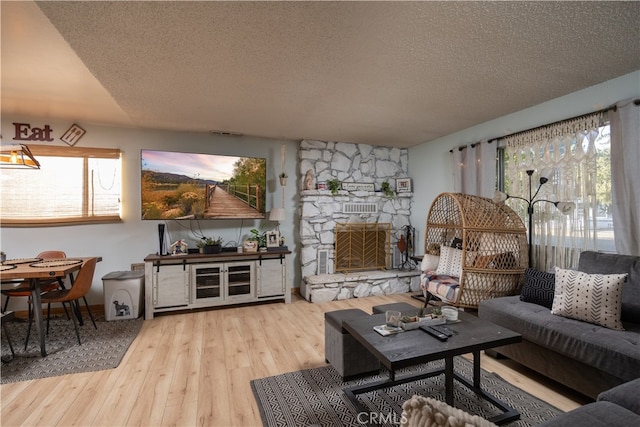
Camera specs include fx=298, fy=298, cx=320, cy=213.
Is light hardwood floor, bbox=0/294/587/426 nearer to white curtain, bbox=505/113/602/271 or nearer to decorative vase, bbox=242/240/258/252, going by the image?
decorative vase, bbox=242/240/258/252

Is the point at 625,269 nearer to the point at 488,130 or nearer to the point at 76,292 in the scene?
the point at 488,130

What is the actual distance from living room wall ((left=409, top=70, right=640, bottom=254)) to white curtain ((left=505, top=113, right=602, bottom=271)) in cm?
13

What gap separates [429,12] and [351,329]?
198cm

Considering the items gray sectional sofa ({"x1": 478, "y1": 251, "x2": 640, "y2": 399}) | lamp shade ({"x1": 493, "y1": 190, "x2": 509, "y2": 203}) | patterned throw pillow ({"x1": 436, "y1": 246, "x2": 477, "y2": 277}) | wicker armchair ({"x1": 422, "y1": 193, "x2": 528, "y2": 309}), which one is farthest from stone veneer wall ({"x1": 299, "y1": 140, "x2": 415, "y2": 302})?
gray sectional sofa ({"x1": 478, "y1": 251, "x2": 640, "y2": 399})

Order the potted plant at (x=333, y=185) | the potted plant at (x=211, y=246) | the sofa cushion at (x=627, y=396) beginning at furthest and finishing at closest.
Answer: the potted plant at (x=333, y=185), the potted plant at (x=211, y=246), the sofa cushion at (x=627, y=396)

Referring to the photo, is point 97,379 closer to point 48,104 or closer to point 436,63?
point 48,104

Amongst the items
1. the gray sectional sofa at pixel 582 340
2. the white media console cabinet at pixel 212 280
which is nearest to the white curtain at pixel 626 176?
the gray sectional sofa at pixel 582 340

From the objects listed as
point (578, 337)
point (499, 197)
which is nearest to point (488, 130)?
point (499, 197)

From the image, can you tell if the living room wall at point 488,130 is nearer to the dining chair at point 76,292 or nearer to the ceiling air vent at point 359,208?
the ceiling air vent at point 359,208

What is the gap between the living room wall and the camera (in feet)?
8.46

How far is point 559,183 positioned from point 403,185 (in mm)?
2394

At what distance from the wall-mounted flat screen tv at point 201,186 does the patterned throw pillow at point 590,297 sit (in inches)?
138

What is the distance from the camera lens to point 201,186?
Answer: 409 cm

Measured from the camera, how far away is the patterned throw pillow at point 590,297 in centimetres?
205
